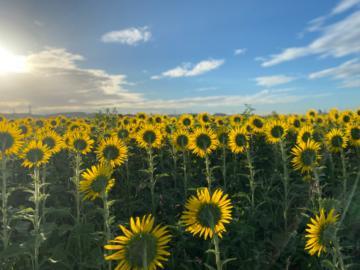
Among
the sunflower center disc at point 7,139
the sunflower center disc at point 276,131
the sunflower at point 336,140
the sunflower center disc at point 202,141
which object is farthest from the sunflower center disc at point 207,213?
the sunflower at point 336,140

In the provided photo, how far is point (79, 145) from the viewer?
666cm

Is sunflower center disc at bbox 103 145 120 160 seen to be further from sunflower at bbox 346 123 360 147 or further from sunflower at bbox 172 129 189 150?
sunflower at bbox 346 123 360 147

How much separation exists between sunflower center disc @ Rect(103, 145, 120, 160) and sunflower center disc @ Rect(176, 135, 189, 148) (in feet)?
5.77

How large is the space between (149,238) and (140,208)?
459 centimetres

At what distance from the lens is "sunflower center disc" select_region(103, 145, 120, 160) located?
6.12m

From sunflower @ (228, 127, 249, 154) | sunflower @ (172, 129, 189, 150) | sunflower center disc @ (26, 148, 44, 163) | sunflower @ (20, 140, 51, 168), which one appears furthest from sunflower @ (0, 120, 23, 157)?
sunflower @ (228, 127, 249, 154)

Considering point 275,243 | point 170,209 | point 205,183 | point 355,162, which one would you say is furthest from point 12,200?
point 355,162

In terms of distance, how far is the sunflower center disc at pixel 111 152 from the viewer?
20.1ft

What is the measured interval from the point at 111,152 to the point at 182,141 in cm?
188

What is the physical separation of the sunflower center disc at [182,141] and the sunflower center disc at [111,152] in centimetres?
176

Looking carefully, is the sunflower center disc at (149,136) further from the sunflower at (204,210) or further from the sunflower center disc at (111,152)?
the sunflower at (204,210)

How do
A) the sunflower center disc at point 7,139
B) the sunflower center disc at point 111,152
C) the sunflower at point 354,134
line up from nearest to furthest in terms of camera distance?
the sunflower center disc at point 7,139, the sunflower center disc at point 111,152, the sunflower at point 354,134

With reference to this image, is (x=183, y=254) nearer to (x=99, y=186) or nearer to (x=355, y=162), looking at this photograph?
(x=99, y=186)

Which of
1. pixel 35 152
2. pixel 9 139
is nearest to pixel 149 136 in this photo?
pixel 35 152
